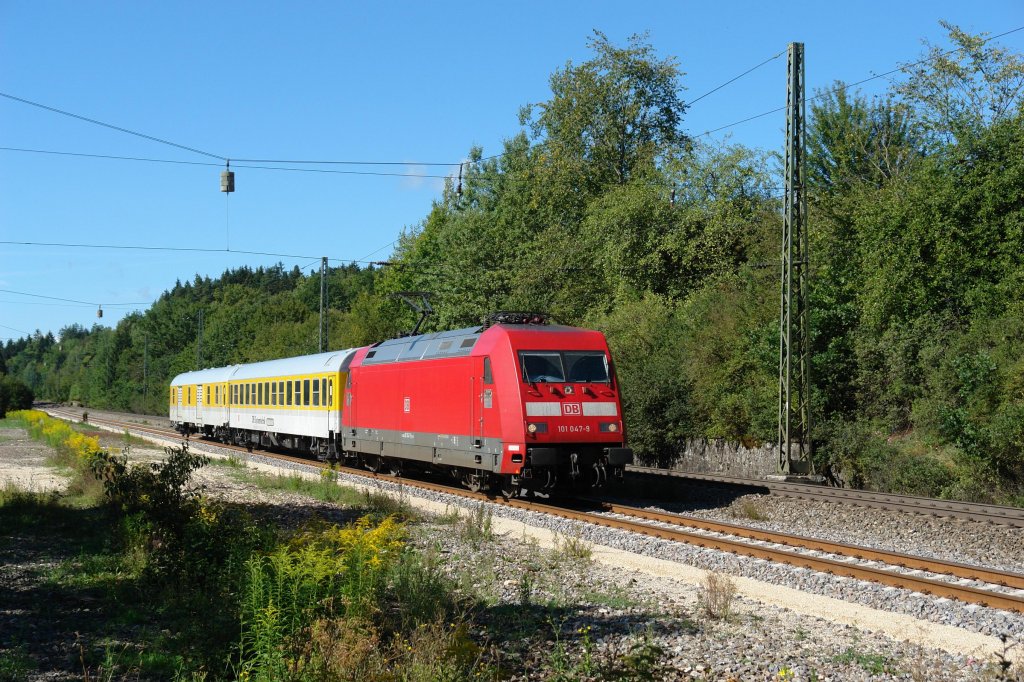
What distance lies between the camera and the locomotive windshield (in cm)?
1712

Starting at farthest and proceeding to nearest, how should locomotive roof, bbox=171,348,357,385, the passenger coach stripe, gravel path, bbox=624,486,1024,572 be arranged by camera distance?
locomotive roof, bbox=171,348,357,385 → the passenger coach stripe → gravel path, bbox=624,486,1024,572

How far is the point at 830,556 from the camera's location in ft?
39.8

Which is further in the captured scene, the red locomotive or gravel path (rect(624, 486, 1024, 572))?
the red locomotive

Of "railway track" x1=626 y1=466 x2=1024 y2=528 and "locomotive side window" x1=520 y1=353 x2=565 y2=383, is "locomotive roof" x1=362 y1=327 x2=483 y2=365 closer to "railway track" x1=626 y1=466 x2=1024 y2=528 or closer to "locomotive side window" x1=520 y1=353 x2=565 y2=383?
"locomotive side window" x1=520 y1=353 x2=565 y2=383

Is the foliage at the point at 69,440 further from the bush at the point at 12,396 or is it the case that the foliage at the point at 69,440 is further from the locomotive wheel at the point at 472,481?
the bush at the point at 12,396

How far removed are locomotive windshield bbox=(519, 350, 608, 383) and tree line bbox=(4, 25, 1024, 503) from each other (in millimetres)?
7377

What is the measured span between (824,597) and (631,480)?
1118 cm

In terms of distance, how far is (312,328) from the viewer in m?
75.6

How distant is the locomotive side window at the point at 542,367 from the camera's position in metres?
17.1

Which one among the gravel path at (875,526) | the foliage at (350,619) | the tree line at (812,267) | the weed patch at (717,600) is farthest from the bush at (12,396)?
the weed patch at (717,600)

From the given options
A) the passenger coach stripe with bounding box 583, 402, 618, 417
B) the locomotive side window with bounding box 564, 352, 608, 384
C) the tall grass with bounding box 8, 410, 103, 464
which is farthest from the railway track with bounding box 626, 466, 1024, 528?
the tall grass with bounding box 8, 410, 103, 464

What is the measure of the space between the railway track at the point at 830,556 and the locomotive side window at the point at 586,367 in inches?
92.9

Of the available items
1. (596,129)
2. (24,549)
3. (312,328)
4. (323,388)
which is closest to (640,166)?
(596,129)

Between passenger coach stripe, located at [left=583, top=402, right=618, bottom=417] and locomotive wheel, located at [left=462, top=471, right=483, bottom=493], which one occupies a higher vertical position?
passenger coach stripe, located at [left=583, top=402, right=618, bottom=417]
